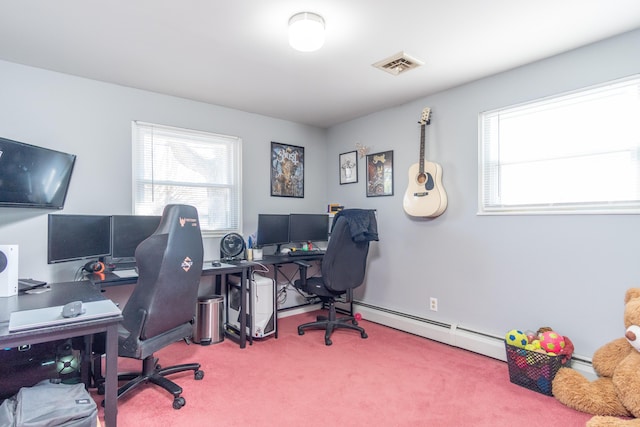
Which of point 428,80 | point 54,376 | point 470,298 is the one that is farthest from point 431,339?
point 54,376

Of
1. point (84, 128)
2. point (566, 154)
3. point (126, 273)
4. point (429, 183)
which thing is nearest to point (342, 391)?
point (126, 273)

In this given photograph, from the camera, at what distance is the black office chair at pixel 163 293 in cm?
191

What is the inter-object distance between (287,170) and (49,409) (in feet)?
10.1

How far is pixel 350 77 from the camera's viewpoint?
9.33 feet

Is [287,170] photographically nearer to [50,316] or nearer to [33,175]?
[33,175]

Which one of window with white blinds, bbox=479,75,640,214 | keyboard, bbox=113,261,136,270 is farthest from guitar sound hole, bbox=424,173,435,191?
keyboard, bbox=113,261,136,270

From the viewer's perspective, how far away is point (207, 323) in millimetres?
3061

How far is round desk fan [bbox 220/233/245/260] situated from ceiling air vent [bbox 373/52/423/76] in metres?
2.03

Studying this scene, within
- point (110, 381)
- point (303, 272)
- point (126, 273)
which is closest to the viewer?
point (110, 381)

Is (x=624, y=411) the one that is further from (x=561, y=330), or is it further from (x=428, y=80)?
(x=428, y=80)

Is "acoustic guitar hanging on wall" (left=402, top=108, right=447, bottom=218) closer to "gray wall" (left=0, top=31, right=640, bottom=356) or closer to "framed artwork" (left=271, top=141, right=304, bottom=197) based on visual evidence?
"gray wall" (left=0, top=31, right=640, bottom=356)

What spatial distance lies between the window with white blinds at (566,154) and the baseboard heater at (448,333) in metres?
1.04

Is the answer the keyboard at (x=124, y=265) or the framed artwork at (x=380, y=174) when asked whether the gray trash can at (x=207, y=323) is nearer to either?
the keyboard at (x=124, y=265)

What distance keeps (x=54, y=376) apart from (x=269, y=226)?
6.89 ft
